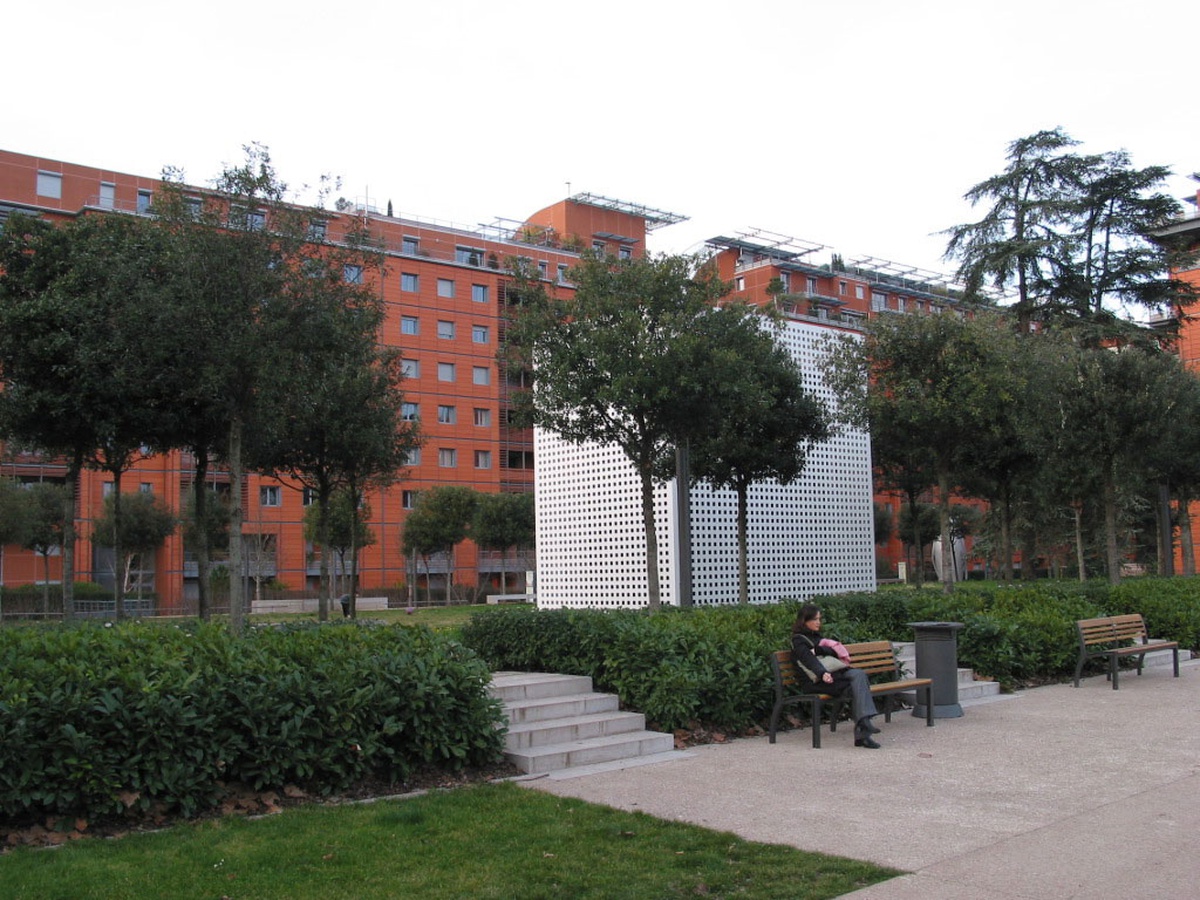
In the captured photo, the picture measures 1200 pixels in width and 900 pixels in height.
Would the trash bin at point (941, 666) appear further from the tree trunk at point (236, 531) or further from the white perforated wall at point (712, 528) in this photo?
the white perforated wall at point (712, 528)

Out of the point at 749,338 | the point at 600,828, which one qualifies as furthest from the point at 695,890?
the point at 749,338

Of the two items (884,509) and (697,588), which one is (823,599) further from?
(884,509)

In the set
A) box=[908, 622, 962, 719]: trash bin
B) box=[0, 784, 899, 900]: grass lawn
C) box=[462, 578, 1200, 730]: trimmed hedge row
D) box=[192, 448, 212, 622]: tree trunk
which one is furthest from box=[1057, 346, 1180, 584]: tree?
box=[0, 784, 899, 900]: grass lawn

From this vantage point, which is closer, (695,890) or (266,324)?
(695,890)

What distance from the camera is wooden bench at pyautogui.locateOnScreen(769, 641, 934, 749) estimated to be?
9.37m

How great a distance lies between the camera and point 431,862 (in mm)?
5570

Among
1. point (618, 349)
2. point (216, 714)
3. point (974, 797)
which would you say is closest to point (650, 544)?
point (618, 349)

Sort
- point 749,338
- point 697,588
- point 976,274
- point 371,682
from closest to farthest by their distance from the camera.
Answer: point 371,682
point 749,338
point 697,588
point 976,274

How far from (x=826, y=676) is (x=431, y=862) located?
4.74 metres

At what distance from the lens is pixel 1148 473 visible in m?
25.2

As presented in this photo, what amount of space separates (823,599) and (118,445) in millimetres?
11012

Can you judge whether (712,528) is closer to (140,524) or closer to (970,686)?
(970,686)

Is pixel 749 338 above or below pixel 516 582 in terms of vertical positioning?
above

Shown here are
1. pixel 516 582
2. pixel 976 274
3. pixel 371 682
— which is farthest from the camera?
pixel 516 582
